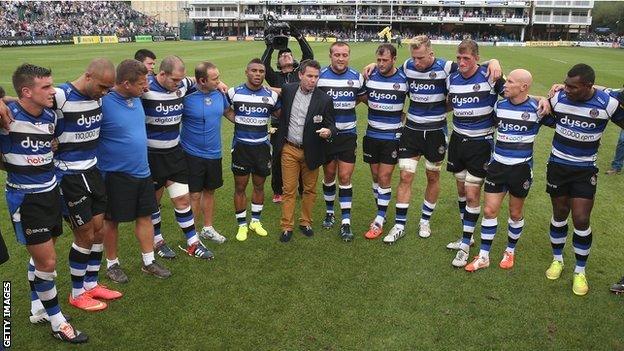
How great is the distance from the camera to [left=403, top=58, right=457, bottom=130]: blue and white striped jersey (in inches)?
240

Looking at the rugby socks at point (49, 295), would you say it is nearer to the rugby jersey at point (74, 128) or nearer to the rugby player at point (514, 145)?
the rugby jersey at point (74, 128)

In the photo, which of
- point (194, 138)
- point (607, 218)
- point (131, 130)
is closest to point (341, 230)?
point (194, 138)

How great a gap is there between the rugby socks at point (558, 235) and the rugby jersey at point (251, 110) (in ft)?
12.2

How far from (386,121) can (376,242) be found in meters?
1.64

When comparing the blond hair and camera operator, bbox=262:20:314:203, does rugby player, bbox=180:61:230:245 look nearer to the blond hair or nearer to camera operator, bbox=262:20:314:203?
camera operator, bbox=262:20:314:203

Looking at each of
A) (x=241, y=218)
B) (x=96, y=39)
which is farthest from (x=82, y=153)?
(x=96, y=39)

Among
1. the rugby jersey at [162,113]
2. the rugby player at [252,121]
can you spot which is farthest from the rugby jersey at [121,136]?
the rugby player at [252,121]

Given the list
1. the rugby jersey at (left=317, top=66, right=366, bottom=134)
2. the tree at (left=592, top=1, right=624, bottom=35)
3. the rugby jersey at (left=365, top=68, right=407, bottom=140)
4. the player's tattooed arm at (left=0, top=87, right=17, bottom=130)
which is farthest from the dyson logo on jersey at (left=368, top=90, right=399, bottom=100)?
the tree at (left=592, top=1, right=624, bottom=35)

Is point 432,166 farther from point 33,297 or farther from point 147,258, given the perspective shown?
point 33,297

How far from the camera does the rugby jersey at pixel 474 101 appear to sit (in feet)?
18.6

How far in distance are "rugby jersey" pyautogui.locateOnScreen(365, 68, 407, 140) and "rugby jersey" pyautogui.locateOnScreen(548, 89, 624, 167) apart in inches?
72.9

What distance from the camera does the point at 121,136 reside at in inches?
190

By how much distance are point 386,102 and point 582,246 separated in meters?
2.85

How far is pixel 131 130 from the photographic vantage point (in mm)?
4902
